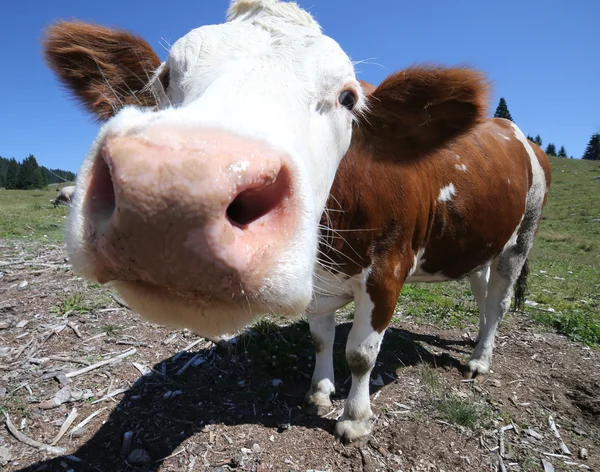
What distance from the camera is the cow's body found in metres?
2.68

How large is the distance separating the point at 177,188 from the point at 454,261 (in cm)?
325

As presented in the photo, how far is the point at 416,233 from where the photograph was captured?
122 inches

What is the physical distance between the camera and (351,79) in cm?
204

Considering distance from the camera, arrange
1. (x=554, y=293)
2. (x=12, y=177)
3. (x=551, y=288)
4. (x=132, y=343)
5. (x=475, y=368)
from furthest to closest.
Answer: (x=12, y=177)
(x=551, y=288)
(x=554, y=293)
(x=475, y=368)
(x=132, y=343)

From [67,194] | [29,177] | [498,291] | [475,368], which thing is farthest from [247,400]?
[29,177]

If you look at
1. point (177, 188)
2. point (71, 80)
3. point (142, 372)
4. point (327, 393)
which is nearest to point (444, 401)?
point (327, 393)

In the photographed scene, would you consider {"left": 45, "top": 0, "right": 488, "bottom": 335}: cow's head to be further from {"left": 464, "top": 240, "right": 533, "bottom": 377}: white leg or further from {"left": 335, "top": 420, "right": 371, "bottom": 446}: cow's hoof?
{"left": 464, "top": 240, "right": 533, "bottom": 377}: white leg

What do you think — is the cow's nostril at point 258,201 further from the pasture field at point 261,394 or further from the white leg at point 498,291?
the white leg at point 498,291

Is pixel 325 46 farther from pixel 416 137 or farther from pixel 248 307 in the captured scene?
pixel 248 307

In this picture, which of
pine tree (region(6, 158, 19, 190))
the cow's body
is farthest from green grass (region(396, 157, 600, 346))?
pine tree (region(6, 158, 19, 190))

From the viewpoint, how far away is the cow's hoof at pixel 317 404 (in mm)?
3112

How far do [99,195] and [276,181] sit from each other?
1.67 feet

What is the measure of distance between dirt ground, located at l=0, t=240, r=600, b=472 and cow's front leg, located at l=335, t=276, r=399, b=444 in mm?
116

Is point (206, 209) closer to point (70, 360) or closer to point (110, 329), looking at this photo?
point (70, 360)
